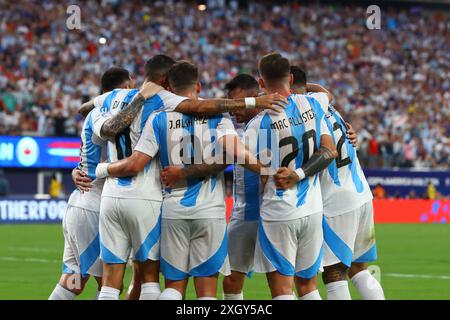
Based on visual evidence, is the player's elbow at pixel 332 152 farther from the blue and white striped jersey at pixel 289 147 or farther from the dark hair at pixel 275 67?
the dark hair at pixel 275 67

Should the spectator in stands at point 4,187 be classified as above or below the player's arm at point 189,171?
below

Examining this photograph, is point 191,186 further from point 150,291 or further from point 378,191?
point 378,191

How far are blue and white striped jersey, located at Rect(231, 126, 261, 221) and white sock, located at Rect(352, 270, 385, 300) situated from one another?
4.05 feet

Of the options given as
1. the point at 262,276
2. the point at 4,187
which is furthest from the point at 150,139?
the point at 4,187

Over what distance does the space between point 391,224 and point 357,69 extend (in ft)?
40.3

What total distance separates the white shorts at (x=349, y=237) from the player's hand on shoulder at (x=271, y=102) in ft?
4.66

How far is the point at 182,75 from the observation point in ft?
27.6

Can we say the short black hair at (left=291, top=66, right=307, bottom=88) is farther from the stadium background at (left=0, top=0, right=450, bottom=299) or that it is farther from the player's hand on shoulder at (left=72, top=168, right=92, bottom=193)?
the stadium background at (left=0, top=0, right=450, bottom=299)

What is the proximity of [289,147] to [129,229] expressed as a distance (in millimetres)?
1536

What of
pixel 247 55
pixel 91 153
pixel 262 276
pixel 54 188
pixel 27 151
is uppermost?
pixel 247 55

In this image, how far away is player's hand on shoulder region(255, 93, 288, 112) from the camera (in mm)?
8180

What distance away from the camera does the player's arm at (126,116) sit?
27.8 ft

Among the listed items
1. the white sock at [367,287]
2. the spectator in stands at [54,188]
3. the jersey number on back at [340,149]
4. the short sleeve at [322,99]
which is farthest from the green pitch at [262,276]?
the short sleeve at [322,99]

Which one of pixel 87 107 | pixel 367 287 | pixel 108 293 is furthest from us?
pixel 87 107
